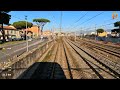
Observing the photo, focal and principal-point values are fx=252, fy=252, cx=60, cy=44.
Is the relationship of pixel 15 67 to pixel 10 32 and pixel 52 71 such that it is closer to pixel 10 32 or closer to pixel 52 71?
pixel 52 71

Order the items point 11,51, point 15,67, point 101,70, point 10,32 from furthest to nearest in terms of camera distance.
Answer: point 10,32 < point 11,51 < point 101,70 < point 15,67

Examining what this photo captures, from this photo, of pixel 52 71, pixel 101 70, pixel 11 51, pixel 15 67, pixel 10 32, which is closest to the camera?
pixel 15 67

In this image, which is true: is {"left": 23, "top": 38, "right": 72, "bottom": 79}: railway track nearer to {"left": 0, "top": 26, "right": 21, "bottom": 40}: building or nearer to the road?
the road

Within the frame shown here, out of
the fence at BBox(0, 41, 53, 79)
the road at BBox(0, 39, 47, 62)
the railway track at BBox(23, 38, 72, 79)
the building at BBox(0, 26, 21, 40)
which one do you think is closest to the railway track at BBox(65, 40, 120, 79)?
the railway track at BBox(23, 38, 72, 79)

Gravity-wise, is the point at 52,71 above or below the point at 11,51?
above

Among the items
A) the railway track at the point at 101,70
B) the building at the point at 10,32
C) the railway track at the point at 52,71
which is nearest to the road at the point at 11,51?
the railway track at the point at 52,71

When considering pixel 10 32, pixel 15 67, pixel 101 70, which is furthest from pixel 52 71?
pixel 10 32

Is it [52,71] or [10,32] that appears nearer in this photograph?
[52,71]

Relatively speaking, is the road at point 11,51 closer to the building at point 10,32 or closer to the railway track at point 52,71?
the railway track at point 52,71

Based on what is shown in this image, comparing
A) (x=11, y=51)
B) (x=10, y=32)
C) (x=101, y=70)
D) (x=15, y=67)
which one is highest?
(x=10, y=32)

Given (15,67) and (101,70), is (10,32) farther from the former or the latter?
(15,67)
